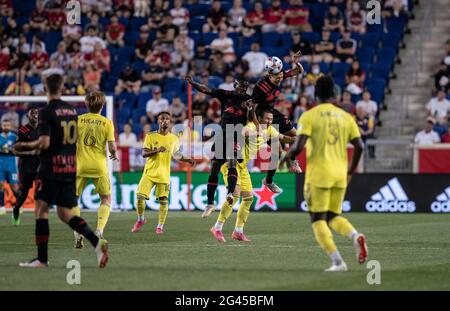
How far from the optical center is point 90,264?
48.2 ft

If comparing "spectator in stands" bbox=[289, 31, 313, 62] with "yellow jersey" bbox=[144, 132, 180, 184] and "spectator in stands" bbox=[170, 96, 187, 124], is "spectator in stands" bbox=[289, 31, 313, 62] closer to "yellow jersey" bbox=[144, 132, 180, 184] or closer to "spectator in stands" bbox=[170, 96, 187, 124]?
"spectator in stands" bbox=[170, 96, 187, 124]

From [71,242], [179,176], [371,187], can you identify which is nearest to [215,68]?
[179,176]

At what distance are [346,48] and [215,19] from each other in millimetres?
4986

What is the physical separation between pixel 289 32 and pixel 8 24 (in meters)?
10.6

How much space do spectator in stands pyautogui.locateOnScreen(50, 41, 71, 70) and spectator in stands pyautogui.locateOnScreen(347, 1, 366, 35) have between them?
9590 mm

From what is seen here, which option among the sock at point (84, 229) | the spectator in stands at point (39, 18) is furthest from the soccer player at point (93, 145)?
the spectator in stands at point (39, 18)

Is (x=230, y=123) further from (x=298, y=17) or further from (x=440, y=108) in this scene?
(x=298, y=17)

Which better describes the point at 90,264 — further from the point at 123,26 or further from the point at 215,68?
the point at 123,26

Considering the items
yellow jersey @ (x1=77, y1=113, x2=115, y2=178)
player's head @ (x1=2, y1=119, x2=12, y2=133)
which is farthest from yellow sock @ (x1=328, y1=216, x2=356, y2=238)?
player's head @ (x1=2, y1=119, x2=12, y2=133)

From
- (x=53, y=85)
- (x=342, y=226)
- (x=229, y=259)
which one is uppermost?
(x=53, y=85)

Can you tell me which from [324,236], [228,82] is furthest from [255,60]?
[324,236]

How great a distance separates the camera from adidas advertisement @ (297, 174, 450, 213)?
30188 millimetres

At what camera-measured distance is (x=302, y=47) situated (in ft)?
111
